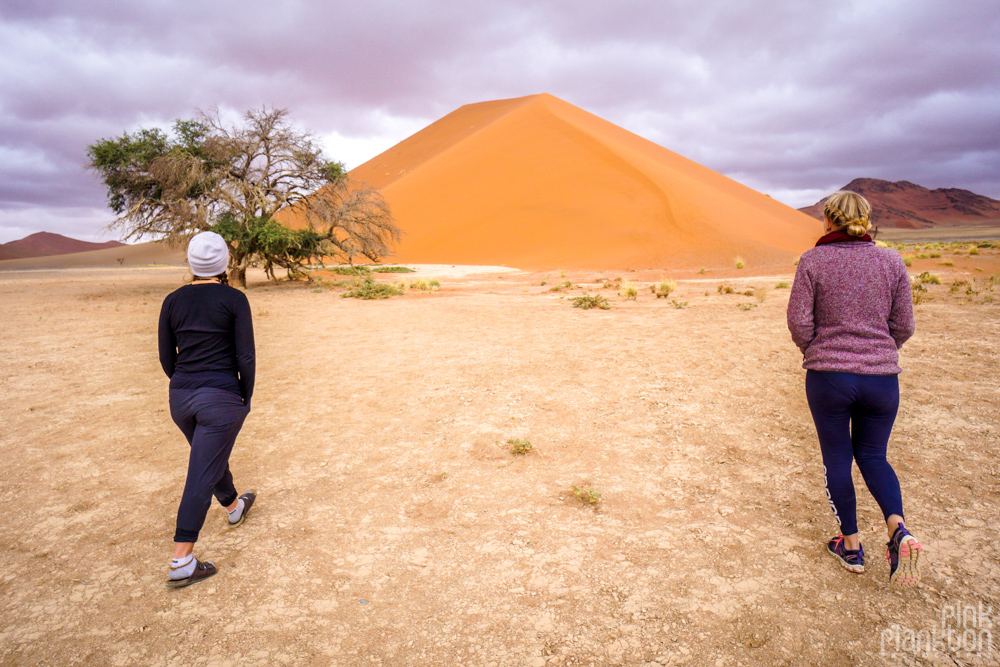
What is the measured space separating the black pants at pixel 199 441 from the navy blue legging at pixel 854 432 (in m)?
2.98

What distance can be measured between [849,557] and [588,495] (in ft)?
4.69

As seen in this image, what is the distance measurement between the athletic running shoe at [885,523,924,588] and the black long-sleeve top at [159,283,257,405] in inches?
128

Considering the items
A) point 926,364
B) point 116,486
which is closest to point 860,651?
point 116,486

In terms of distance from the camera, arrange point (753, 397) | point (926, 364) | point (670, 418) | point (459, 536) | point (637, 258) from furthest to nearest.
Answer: point (637, 258)
point (926, 364)
point (753, 397)
point (670, 418)
point (459, 536)

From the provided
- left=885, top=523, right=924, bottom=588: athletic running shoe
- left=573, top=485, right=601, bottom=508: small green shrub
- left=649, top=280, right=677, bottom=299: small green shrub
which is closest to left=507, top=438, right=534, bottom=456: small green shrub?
left=573, top=485, right=601, bottom=508: small green shrub

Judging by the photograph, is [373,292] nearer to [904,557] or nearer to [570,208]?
[904,557]

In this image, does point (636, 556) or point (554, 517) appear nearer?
point (636, 556)

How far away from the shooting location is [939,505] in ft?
10.0

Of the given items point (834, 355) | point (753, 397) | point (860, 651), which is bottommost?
point (860, 651)

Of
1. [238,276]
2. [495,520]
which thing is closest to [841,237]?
[495,520]

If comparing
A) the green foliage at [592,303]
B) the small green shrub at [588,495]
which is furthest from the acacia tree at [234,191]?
the small green shrub at [588,495]

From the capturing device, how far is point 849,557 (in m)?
2.52

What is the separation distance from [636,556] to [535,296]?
41.6ft

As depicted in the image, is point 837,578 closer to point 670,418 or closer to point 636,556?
point 636,556
